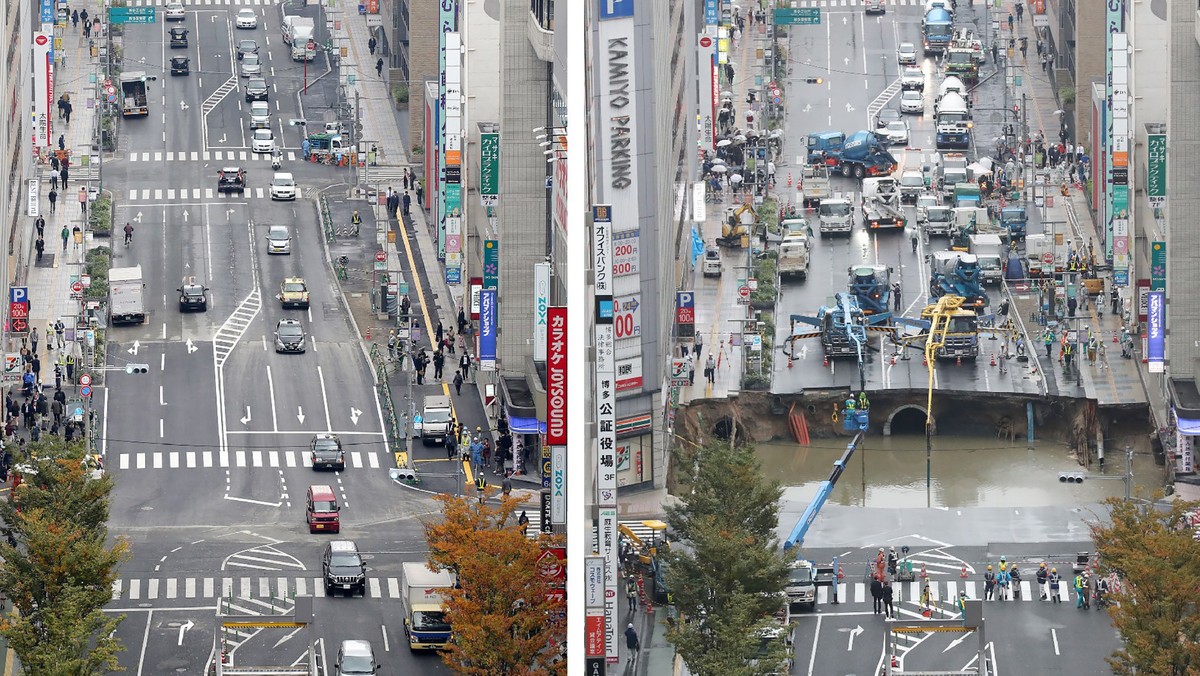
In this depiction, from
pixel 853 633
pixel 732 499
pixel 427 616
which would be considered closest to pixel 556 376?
pixel 732 499

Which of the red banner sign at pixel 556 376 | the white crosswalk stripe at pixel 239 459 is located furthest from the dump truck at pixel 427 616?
the white crosswalk stripe at pixel 239 459

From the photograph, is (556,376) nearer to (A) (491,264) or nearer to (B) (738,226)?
(A) (491,264)

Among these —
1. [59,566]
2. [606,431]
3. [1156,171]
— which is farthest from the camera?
[1156,171]

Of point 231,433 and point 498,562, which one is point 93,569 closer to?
point 498,562

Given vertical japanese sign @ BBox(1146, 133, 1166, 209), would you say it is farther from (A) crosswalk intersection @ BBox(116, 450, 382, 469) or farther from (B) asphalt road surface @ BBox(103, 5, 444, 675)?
(A) crosswalk intersection @ BBox(116, 450, 382, 469)

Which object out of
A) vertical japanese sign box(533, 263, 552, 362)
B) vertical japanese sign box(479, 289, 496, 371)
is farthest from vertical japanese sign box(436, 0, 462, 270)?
vertical japanese sign box(533, 263, 552, 362)

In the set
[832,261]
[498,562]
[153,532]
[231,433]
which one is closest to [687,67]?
[832,261]
